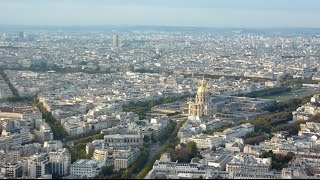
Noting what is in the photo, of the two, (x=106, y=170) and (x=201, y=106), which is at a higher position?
(x=106, y=170)

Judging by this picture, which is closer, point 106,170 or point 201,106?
point 106,170

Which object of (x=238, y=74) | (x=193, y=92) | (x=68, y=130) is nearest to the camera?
(x=68, y=130)

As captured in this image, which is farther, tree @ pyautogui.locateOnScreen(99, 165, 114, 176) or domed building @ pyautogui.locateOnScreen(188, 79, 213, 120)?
domed building @ pyautogui.locateOnScreen(188, 79, 213, 120)

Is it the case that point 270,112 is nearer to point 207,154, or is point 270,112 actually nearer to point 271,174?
point 207,154

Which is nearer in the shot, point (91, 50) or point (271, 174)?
point (271, 174)

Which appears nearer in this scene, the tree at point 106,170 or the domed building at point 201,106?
the tree at point 106,170

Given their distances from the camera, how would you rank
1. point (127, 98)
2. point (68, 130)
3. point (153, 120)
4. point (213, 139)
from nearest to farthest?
point (213, 139) < point (68, 130) < point (153, 120) < point (127, 98)

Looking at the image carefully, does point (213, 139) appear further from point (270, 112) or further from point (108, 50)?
point (108, 50)

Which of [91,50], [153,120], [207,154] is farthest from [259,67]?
[207,154]

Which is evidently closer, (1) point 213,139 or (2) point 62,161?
(2) point 62,161

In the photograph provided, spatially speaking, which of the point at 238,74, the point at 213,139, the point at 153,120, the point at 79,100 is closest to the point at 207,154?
the point at 213,139
